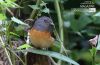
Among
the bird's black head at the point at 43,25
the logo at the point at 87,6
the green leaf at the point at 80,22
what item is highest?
the bird's black head at the point at 43,25

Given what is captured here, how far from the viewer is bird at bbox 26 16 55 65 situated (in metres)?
1.86

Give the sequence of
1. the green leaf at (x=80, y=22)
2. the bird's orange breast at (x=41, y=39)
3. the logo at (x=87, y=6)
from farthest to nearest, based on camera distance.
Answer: the green leaf at (x=80, y=22) → the logo at (x=87, y=6) → the bird's orange breast at (x=41, y=39)

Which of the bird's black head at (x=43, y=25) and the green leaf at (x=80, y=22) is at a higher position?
the bird's black head at (x=43, y=25)

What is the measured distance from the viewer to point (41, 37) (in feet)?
6.10

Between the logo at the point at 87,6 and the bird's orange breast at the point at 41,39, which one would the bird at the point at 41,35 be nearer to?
the bird's orange breast at the point at 41,39

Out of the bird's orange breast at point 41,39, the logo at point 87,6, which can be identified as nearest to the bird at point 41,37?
the bird's orange breast at point 41,39

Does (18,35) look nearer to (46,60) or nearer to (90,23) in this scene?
(46,60)

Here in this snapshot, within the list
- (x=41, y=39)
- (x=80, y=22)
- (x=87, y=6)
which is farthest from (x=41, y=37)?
(x=80, y=22)

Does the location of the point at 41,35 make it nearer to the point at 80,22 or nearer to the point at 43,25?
the point at 43,25

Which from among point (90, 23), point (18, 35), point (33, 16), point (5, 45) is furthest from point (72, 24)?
point (5, 45)

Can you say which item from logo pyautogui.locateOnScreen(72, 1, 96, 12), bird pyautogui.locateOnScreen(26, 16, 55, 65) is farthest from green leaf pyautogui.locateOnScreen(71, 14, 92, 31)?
bird pyautogui.locateOnScreen(26, 16, 55, 65)

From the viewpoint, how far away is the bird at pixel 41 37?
1.86 meters

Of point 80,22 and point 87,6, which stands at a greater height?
point 87,6

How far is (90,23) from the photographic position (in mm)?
2701
